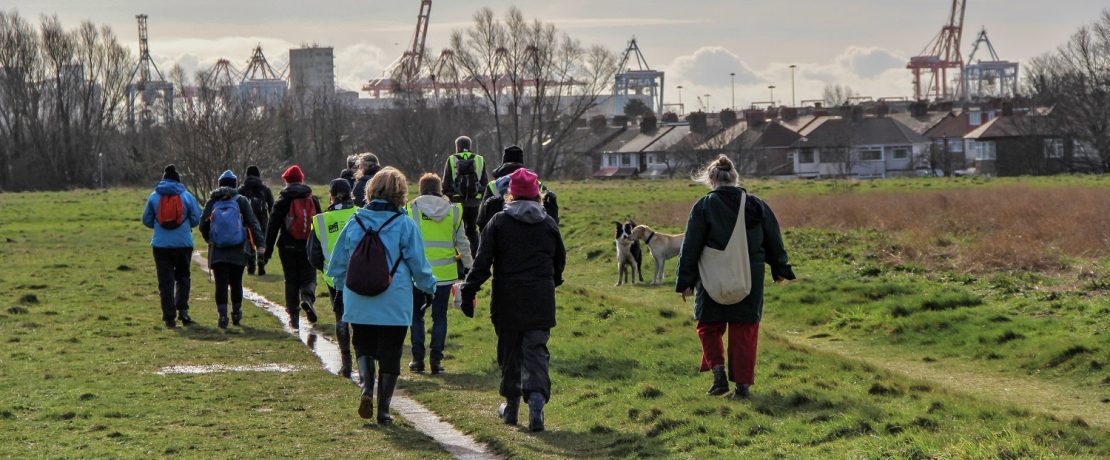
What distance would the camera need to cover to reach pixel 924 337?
49.2ft

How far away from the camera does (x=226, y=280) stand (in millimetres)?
15914

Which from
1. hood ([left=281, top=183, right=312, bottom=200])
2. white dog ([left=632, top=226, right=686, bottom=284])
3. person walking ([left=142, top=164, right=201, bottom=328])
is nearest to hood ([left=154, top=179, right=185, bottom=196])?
person walking ([left=142, top=164, right=201, bottom=328])

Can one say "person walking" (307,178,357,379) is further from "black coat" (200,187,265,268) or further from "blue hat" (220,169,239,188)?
"blue hat" (220,169,239,188)

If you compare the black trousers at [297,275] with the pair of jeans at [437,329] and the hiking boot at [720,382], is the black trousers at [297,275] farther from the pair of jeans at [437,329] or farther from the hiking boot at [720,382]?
the hiking boot at [720,382]

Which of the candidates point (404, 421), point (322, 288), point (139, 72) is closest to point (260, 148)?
point (322, 288)

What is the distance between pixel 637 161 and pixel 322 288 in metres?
101

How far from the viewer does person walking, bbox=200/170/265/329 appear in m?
15.5

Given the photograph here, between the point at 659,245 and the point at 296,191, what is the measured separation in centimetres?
905

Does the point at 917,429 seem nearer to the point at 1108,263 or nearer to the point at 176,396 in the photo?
the point at 176,396

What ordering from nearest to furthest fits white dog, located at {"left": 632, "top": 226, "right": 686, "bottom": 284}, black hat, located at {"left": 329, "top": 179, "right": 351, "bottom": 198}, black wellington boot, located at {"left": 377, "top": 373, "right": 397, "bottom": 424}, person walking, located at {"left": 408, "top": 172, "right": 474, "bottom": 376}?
black wellington boot, located at {"left": 377, "top": 373, "right": 397, "bottom": 424}
person walking, located at {"left": 408, "top": 172, "right": 474, "bottom": 376}
black hat, located at {"left": 329, "top": 179, "right": 351, "bottom": 198}
white dog, located at {"left": 632, "top": 226, "right": 686, "bottom": 284}

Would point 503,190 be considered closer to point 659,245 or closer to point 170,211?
point 170,211

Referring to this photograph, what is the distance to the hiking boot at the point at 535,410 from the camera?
9266mm

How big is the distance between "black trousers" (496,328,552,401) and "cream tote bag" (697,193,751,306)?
1286 millimetres

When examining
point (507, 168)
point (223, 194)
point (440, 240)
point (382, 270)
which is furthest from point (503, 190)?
point (223, 194)
